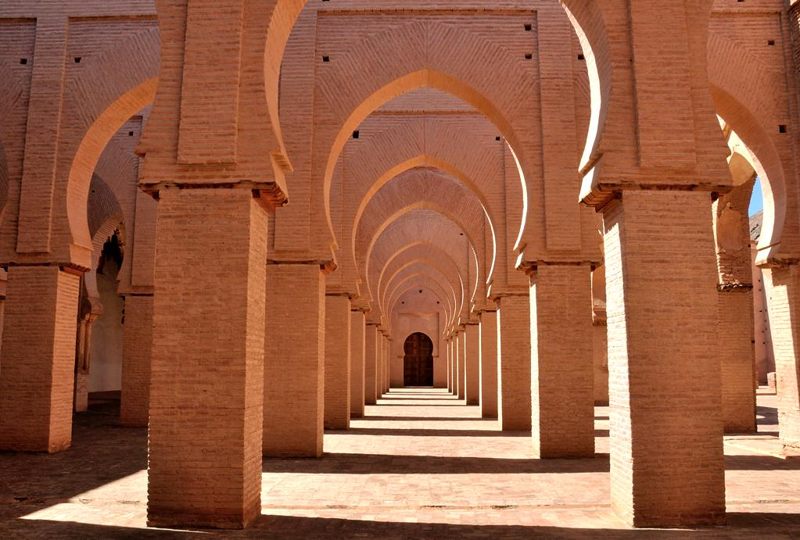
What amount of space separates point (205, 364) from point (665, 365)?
3.98m

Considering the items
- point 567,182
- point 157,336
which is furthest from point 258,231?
point 567,182

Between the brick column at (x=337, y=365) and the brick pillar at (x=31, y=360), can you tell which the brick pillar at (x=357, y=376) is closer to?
the brick column at (x=337, y=365)

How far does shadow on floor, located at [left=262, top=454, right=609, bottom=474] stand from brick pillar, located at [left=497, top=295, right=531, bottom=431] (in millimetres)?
3471

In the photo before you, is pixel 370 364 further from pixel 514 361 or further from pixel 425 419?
pixel 514 361

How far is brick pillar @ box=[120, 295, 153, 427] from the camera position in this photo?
14914mm

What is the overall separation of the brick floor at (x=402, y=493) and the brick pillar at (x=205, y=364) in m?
0.32

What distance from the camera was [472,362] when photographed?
22.6 m

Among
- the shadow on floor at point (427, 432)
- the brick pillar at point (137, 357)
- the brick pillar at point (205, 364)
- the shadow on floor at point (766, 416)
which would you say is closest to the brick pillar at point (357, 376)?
the shadow on floor at point (427, 432)

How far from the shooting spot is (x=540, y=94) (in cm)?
1144

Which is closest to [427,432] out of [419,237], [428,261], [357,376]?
[357,376]

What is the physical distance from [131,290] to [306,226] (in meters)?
5.95

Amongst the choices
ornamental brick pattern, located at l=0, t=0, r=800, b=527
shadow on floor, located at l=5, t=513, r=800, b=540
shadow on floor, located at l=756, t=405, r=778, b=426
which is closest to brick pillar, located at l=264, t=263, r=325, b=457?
ornamental brick pattern, located at l=0, t=0, r=800, b=527

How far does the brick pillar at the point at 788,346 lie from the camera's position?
11445 millimetres

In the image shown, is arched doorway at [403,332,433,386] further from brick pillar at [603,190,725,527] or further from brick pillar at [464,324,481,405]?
brick pillar at [603,190,725,527]
